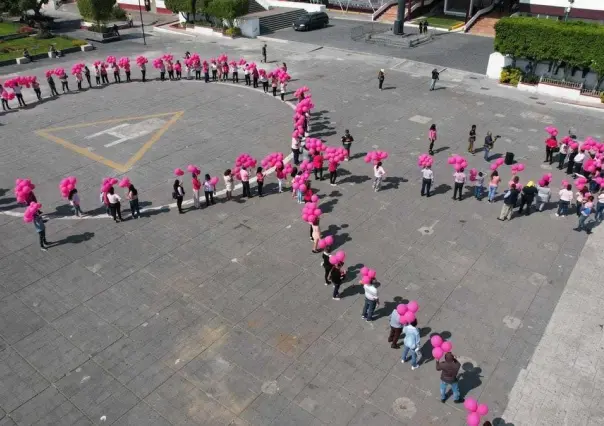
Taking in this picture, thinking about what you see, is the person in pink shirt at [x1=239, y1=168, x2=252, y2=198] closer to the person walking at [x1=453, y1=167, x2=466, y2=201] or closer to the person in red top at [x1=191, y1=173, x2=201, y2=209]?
the person in red top at [x1=191, y1=173, x2=201, y2=209]

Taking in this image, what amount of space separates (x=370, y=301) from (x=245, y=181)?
316 inches

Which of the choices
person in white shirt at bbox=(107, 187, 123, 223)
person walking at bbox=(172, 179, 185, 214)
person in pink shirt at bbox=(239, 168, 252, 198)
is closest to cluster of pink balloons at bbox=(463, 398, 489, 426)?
person in pink shirt at bbox=(239, 168, 252, 198)

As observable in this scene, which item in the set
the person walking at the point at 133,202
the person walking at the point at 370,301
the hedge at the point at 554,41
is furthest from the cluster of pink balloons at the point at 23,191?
the hedge at the point at 554,41

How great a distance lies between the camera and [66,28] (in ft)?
164

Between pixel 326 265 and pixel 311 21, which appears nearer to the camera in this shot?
pixel 326 265

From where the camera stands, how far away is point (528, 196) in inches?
697

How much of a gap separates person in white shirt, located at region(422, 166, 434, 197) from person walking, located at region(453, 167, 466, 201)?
909 mm

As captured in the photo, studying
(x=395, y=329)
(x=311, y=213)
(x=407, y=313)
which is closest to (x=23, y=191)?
(x=311, y=213)

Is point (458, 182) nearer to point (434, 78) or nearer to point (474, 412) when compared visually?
point (474, 412)

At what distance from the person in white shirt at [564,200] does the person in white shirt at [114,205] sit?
1575 centimetres

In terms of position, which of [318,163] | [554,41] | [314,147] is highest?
[554,41]

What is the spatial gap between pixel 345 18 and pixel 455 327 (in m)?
45.9

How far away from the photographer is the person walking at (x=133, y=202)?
56.6 ft

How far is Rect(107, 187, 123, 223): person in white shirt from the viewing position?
17094 mm
